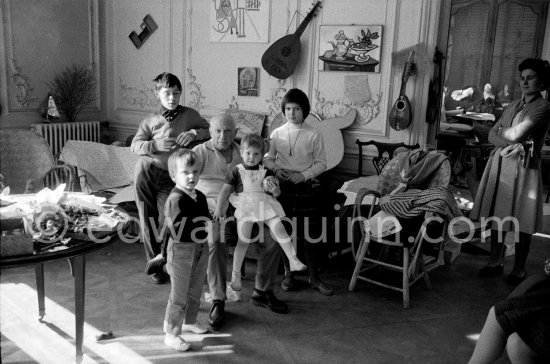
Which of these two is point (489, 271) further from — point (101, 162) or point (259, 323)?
point (101, 162)

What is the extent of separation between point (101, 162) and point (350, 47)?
2.87 metres

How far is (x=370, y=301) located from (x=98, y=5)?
4946 millimetres

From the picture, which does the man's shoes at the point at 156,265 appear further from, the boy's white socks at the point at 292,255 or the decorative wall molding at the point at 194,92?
the decorative wall molding at the point at 194,92

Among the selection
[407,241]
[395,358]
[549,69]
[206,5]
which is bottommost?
[395,358]

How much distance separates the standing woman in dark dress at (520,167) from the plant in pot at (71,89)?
181 inches

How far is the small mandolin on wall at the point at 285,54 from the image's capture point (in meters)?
5.17

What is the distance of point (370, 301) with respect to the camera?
148 inches

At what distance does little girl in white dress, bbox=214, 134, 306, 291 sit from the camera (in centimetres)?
329

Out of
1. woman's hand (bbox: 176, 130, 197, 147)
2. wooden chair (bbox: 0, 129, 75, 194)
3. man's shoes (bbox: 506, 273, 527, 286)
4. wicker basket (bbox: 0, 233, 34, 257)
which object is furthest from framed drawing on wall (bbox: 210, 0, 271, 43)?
wicker basket (bbox: 0, 233, 34, 257)

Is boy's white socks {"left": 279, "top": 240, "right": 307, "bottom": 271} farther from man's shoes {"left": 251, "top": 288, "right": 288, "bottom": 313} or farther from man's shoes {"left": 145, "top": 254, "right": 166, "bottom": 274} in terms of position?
man's shoes {"left": 145, "top": 254, "right": 166, "bottom": 274}

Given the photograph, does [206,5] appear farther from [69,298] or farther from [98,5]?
[69,298]

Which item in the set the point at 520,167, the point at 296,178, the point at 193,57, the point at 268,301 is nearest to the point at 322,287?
the point at 268,301

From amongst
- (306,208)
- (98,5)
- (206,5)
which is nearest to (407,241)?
(306,208)

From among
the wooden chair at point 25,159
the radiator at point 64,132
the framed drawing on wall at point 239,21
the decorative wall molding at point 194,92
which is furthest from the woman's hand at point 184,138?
the radiator at point 64,132
